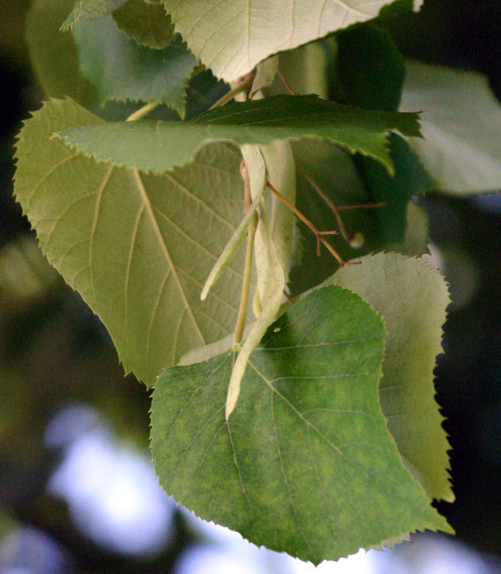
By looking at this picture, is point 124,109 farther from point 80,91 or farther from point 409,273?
point 409,273

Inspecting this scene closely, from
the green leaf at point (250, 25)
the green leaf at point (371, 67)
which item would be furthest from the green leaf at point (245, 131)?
the green leaf at point (371, 67)

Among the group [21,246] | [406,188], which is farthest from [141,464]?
[406,188]

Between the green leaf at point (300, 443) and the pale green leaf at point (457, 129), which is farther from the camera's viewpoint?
the pale green leaf at point (457, 129)

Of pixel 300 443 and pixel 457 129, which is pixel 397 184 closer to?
pixel 457 129

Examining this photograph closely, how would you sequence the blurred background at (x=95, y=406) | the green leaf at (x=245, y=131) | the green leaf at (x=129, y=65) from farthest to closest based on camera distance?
the blurred background at (x=95, y=406) < the green leaf at (x=129, y=65) < the green leaf at (x=245, y=131)

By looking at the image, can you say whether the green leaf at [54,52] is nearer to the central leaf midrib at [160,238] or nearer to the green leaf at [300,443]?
the central leaf midrib at [160,238]

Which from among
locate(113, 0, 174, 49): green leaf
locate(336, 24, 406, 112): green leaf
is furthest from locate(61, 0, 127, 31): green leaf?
locate(336, 24, 406, 112): green leaf

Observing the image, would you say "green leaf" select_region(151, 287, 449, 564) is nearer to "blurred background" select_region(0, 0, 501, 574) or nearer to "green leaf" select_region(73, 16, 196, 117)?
"green leaf" select_region(73, 16, 196, 117)
